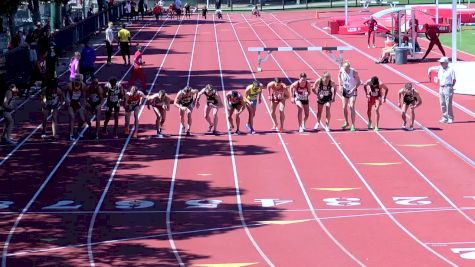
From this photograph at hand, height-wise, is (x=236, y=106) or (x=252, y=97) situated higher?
(x=252, y=97)

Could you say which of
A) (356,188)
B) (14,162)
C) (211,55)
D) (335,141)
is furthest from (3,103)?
(211,55)

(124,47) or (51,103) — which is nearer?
(51,103)

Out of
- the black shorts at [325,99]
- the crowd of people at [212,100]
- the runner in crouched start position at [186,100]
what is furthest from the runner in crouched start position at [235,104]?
the black shorts at [325,99]

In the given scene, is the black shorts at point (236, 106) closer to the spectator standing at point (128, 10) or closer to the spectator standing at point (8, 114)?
the spectator standing at point (8, 114)

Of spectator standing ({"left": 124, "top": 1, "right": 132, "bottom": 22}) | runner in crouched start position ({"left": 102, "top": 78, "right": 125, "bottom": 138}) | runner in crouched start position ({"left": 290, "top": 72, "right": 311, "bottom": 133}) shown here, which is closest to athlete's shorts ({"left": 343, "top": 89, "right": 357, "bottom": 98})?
runner in crouched start position ({"left": 290, "top": 72, "right": 311, "bottom": 133})

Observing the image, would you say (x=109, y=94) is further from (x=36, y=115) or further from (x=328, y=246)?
(x=328, y=246)

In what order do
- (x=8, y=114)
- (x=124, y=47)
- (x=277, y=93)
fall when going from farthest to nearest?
(x=124, y=47), (x=277, y=93), (x=8, y=114)

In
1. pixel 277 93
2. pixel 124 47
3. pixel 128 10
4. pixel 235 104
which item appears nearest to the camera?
pixel 235 104

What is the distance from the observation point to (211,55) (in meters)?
51.0

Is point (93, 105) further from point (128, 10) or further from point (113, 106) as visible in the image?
point (128, 10)

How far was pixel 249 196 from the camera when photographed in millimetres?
21250

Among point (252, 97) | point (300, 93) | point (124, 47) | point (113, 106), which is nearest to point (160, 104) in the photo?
point (113, 106)

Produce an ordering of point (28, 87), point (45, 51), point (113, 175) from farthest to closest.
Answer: point (45, 51)
point (28, 87)
point (113, 175)

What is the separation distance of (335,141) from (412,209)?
23.7ft
